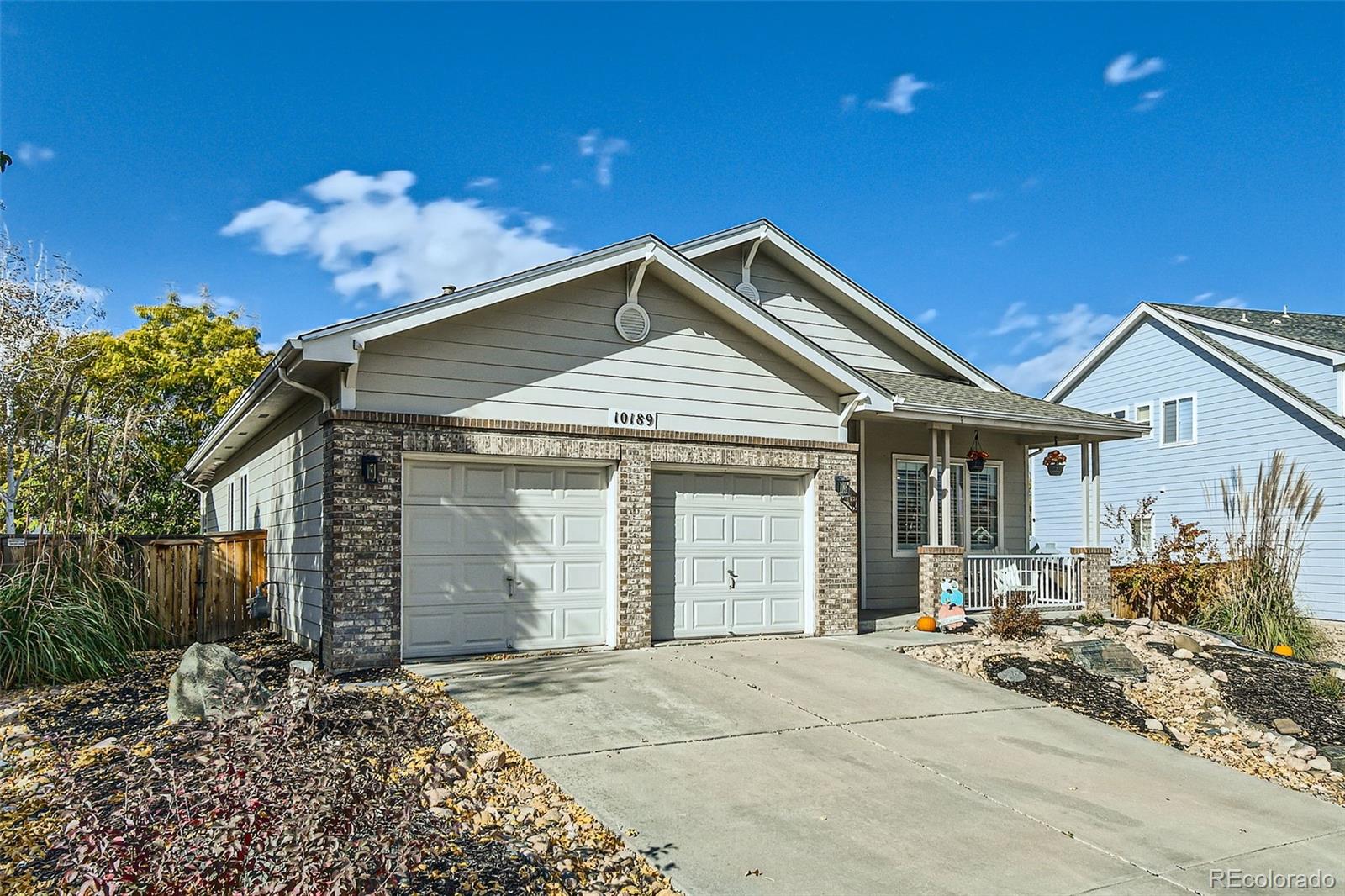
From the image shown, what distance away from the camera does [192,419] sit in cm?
2550

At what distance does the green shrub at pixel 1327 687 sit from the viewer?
31.3 feet

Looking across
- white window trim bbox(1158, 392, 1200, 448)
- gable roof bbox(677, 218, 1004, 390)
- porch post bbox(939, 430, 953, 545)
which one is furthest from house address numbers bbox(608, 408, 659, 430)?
white window trim bbox(1158, 392, 1200, 448)

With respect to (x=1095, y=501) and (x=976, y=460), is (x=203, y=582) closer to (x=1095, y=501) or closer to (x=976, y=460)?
(x=976, y=460)

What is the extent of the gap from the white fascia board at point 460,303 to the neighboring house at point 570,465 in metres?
0.02

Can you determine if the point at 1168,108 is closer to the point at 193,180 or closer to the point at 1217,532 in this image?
the point at 1217,532

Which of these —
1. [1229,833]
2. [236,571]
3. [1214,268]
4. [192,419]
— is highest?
[1214,268]

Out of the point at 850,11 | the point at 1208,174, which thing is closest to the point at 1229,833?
the point at 850,11

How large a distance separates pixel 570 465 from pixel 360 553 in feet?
8.53

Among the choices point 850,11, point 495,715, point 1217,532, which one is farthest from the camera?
point 1217,532

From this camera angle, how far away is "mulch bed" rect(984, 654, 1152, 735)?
881 cm

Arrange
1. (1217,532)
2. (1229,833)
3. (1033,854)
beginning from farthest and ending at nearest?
(1217,532), (1229,833), (1033,854)

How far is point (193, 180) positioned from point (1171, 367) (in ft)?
69.6
